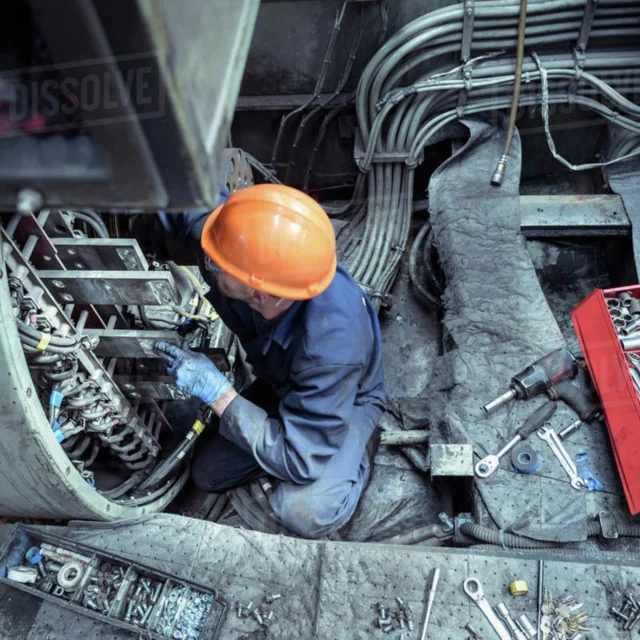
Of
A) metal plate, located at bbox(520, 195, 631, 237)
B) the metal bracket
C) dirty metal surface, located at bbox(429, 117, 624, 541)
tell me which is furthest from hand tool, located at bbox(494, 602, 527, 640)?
the metal bracket

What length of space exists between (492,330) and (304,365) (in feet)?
3.29

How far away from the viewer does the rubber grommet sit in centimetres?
218

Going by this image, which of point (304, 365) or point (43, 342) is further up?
point (304, 365)

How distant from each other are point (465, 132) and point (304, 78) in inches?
33.7

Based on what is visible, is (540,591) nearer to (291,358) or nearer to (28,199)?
(291,358)

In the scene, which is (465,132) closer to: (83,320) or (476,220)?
(476,220)

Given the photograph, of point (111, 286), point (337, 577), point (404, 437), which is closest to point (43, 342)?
point (111, 286)

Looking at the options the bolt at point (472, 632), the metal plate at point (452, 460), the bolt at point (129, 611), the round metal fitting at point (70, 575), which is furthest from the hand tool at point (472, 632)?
the round metal fitting at point (70, 575)

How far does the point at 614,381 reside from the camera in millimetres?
2158

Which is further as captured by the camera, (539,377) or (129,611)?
(539,377)

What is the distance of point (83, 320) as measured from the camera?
6.47 feet

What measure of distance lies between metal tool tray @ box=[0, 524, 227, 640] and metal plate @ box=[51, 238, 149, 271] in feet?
2.90

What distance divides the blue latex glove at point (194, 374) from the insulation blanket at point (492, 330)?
90cm

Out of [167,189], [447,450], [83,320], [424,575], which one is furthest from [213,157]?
[447,450]
